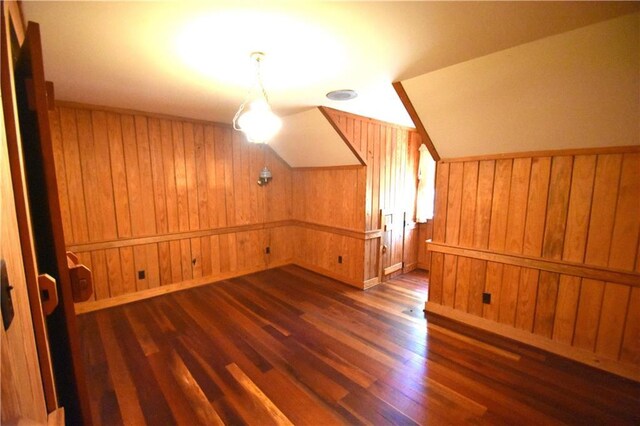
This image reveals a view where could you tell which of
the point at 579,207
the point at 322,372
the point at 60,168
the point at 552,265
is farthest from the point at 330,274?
the point at 60,168

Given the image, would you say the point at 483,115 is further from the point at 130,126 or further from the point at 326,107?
the point at 130,126

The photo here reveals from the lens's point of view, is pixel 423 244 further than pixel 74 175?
Yes

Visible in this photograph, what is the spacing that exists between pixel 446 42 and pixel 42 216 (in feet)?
7.02

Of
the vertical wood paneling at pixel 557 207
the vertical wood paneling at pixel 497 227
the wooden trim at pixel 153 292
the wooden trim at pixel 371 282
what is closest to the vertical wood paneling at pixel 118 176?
the wooden trim at pixel 153 292

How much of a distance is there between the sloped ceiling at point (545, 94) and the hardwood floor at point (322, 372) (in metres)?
1.74

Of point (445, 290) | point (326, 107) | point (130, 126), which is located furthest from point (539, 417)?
point (130, 126)

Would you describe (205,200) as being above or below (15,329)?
above

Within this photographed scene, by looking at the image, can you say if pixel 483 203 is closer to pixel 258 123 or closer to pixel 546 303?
pixel 546 303

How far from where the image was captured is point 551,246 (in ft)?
7.46

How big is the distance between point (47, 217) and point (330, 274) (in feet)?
11.3

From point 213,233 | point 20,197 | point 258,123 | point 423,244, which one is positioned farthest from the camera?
point 423,244

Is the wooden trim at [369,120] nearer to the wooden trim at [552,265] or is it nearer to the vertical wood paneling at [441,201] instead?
the vertical wood paneling at [441,201]

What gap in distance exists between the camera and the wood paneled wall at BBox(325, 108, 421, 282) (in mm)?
3373

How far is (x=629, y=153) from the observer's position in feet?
6.24
